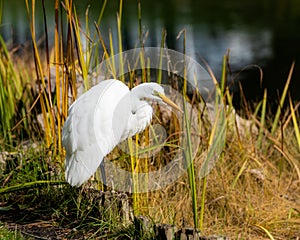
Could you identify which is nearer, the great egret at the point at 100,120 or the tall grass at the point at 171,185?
the great egret at the point at 100,120

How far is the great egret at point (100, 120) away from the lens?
8.12 ft

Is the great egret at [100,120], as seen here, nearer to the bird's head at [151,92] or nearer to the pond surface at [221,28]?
the bird's head at [151,92]

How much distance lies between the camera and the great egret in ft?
8.12

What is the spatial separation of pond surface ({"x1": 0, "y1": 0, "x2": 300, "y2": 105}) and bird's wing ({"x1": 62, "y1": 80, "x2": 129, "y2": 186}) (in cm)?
422

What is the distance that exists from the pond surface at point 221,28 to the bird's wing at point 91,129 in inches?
166

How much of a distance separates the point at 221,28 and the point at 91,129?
973cm

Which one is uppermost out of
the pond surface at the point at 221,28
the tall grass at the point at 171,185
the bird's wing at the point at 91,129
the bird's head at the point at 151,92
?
the bird's head at the point at 151,92

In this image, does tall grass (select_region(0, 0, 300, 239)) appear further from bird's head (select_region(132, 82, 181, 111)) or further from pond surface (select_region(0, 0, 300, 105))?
pond surface (select_region(0, 0, 300, 105))

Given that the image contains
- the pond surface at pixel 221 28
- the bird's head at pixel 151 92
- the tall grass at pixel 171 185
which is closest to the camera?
the bird's head at pixel 151 92

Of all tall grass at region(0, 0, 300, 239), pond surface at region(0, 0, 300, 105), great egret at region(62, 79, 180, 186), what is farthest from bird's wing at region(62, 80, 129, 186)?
pond surface at region(0, 0, 300, 105)

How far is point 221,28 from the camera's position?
11.9 meters

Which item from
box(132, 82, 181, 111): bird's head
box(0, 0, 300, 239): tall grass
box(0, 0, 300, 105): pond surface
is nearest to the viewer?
box(132, 82, 181, 111): bird's head

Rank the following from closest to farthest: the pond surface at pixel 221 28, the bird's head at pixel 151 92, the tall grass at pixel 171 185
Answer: the bird's head at pixel 151 92
the tall grass at pixel 171 185
the pond surface at pixel 221 28

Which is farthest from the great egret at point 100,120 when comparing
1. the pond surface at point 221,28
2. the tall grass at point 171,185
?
the pond surface at point 221,28
